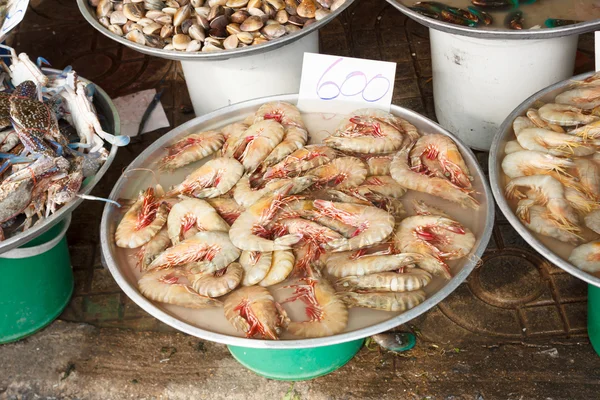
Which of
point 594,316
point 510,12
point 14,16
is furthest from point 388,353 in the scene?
point 14,16

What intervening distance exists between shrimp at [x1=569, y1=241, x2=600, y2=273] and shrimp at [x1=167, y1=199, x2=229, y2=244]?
989 mm

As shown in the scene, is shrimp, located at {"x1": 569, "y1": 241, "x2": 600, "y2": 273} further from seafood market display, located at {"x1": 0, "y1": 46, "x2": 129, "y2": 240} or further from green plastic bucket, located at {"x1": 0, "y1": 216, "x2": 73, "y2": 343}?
green plastic bucket, located at {"x1": 0, "y1": 216, "x2": 73, "y2": 343}

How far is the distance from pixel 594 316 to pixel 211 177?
141 centimetres

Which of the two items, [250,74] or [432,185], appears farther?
[250,74]

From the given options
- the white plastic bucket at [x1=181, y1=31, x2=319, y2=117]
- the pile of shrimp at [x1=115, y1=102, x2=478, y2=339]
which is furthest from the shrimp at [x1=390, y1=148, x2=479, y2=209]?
the white plastic bucket at [x1=181, y1=31, x2=319, y2=117]

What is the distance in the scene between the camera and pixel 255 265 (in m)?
1.87

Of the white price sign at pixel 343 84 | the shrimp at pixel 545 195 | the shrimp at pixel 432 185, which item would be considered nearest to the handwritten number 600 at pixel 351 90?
the white price sign at pixel 343 84

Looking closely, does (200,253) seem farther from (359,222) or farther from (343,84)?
(343,84)

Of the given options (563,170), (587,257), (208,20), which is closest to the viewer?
(587,257)

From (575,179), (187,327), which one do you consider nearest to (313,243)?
(187,327)

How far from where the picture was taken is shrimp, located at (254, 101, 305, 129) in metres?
2.32

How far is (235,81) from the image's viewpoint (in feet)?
9.38

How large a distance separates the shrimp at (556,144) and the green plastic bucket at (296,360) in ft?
3.07

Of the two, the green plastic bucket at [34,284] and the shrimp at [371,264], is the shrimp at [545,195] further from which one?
the green plastic bucket at [34,284]
